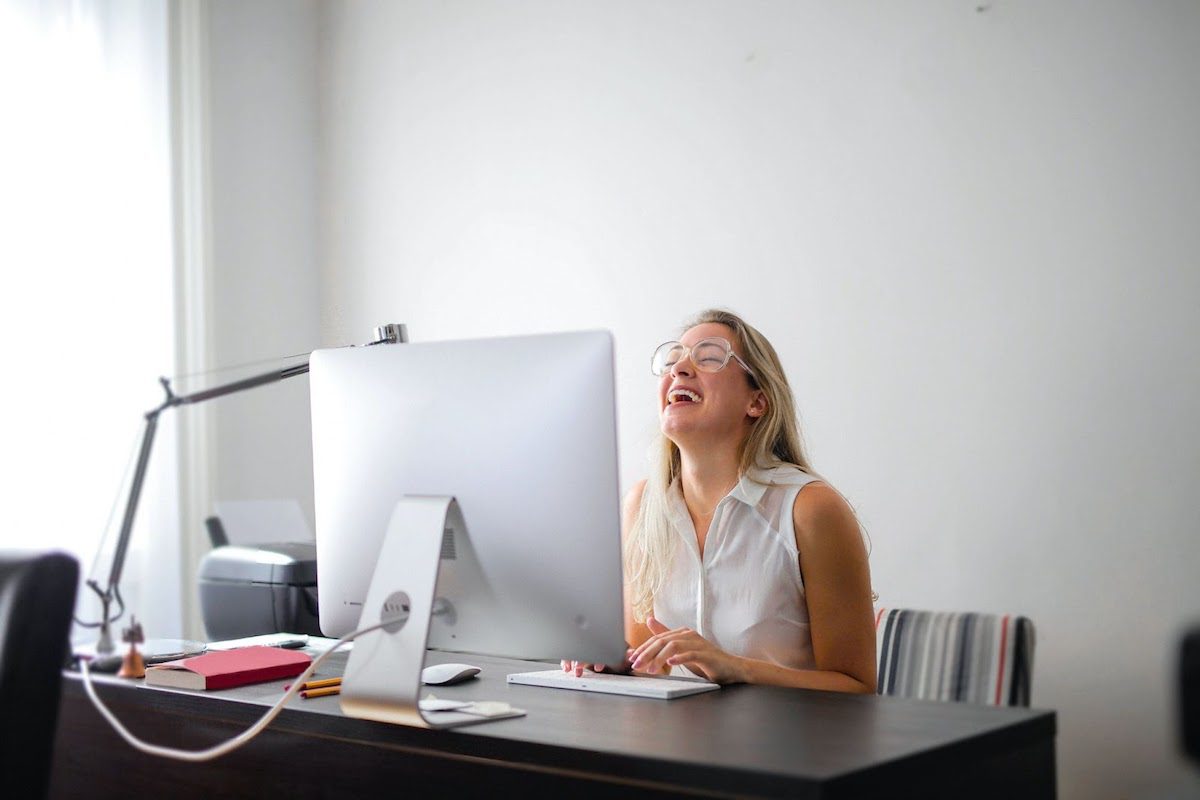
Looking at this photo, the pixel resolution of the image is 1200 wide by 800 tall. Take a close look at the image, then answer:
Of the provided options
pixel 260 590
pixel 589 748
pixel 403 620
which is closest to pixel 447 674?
pixel 403 620

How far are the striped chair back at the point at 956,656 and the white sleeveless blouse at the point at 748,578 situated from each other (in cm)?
22

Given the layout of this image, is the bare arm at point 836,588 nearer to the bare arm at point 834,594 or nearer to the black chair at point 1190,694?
the bare arm at point 834,594

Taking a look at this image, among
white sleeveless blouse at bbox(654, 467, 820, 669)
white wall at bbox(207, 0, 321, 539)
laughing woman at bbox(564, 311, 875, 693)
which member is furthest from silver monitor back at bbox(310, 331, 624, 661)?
white wall at bbox(207, 0, 321, 539)

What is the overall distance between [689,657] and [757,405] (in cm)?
72

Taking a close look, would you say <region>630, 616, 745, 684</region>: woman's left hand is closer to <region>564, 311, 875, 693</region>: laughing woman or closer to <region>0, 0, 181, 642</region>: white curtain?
<region>564, 311, 875, 693</region>: laughing woman

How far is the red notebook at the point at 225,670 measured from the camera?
1.76 metres

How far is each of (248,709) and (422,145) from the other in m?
2.67

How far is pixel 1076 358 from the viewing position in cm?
264

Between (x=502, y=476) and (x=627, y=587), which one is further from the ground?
(x=502, y=476)

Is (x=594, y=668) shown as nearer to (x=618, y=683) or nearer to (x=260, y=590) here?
(x=618, y=683)

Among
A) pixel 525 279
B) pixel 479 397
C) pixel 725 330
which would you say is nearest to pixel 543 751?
pixel 479 397

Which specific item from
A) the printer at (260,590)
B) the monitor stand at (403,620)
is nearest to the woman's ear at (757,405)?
the monitor stand at (403,620)

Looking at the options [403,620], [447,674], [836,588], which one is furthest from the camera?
[836,588]

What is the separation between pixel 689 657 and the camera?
169 centimetres
